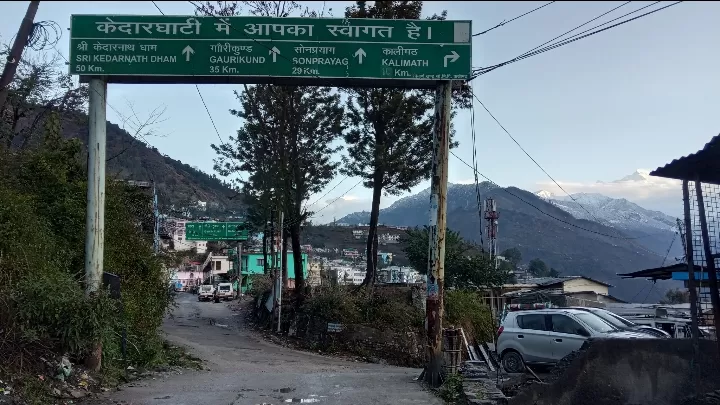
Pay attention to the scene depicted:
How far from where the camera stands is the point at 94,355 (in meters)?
10.8

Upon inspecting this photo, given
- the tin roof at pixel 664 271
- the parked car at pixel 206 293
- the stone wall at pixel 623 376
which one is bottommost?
the parked car at pixel 206 293

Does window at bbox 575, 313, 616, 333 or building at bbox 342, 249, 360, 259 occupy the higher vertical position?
building at bbox 342, 249, 360, 259

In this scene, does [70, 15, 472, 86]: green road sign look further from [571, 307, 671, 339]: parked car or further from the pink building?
the pink building

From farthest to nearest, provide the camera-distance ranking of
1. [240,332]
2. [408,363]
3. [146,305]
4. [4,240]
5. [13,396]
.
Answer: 1. [240,332]
2. [408,363]
3. [146,305]
4. [4,240]
5. [13,396]

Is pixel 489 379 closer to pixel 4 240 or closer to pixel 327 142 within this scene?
pixel 4 240

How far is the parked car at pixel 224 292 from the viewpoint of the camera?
195ft

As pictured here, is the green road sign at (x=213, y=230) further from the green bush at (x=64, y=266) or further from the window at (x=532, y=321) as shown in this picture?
the window at (x=532, y=321)

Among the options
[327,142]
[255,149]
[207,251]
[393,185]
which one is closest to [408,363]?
[393,185]

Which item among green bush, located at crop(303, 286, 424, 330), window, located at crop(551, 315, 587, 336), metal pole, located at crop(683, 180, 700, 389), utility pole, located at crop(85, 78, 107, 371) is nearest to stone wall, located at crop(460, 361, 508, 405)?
metal pole, located at crop(683, 180, 700, 389)

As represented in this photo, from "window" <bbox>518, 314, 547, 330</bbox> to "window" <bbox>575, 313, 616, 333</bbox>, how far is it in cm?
90

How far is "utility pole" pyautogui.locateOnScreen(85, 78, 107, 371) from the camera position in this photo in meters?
11.6

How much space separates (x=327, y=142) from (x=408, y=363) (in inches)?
420

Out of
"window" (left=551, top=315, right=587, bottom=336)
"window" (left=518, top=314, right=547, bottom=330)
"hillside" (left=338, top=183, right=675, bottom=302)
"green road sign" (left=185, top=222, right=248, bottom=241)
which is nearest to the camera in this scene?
"window" (left=551, top=315, right=587, bottom=336)

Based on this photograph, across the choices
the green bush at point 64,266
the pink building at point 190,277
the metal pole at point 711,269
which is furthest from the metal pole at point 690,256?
the pink building at point 190,277
